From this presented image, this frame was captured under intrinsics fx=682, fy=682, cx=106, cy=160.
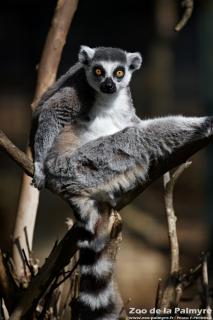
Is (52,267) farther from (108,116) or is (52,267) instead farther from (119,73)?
(119,73)

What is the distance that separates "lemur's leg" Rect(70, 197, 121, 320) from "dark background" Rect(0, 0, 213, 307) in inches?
212

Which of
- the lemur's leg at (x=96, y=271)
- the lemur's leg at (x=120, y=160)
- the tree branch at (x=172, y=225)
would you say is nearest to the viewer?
the lemur's leg at (x=96, y=271)

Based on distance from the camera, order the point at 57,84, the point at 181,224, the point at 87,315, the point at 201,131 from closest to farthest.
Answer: the point at 87,315, the point at 201,131, the point at 57,84, the point at 181,224

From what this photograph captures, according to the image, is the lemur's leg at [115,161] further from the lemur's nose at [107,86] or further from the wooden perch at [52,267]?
the lemur's nose at [107,86]

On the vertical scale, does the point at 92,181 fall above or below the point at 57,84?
below

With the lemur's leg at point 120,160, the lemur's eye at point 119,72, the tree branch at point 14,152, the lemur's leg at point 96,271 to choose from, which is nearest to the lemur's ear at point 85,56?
the lemur's eye at point 119,72

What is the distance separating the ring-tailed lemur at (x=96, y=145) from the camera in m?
2.81

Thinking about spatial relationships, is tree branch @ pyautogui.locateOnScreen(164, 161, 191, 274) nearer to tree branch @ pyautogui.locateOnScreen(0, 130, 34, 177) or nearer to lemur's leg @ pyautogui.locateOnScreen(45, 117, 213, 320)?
lemur's leg @ pyautogui.locateOnScreen(45, 117, 213, 320)

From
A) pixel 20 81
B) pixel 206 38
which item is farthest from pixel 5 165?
pixel 206 38

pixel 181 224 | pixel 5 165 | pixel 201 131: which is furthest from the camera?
pixel 5 165

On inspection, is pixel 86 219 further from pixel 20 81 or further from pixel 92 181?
pixel 20 81

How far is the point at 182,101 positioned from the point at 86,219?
300 inches

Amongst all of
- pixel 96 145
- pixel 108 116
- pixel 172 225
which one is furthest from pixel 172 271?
pixel 108 116

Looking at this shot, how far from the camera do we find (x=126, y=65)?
3.83 meters
